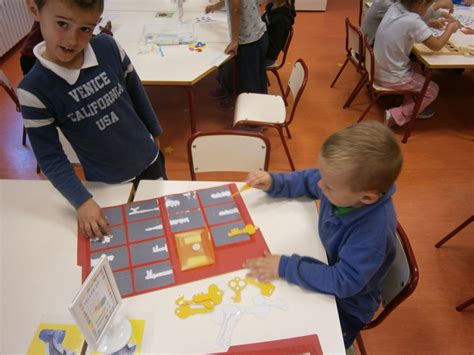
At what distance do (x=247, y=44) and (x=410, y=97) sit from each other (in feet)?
4.55

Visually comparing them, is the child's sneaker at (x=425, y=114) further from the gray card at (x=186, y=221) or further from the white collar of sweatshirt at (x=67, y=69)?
the white collar of sweatshirt at (x=67, y=69)

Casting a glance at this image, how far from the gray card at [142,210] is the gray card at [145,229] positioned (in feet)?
0.08

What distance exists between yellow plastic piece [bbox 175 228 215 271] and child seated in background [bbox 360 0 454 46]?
9.18 feet

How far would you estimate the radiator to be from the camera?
13.2 feet

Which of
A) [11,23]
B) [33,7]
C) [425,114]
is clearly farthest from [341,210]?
[11,23]

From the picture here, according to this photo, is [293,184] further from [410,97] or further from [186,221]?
[410,97]

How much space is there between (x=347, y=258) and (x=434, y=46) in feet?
7.37

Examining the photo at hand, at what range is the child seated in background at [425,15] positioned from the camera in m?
3.09

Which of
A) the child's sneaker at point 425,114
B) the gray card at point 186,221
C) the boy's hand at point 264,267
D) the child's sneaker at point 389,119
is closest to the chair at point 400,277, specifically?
the boy's hand at point 264,267

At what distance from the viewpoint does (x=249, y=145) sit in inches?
68.3

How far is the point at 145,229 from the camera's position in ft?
4.22

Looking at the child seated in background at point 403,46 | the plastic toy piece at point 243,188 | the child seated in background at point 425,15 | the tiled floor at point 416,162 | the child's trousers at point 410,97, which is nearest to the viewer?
the plastic toy piece at point 243,188

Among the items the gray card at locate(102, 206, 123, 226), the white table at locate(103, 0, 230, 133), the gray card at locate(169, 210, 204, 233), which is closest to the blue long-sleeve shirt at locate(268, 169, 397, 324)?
the gray card at locate(169, 210, 204, 233)

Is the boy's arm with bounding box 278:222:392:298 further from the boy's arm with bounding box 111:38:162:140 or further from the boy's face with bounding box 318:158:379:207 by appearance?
the boy's arm with bounding box 111:38:162:140
